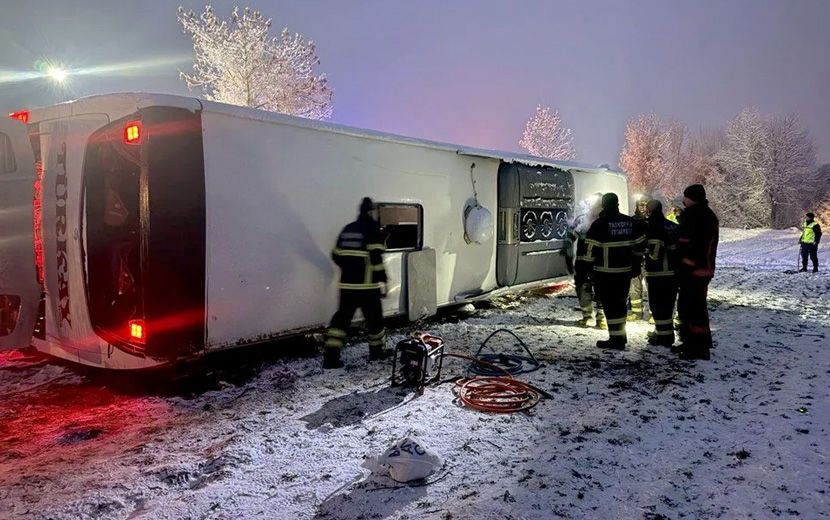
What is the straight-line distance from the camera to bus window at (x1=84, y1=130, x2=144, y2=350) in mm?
4367

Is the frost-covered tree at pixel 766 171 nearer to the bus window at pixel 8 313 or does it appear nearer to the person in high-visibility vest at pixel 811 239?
the person in high-visibility vest at pixel 811 239

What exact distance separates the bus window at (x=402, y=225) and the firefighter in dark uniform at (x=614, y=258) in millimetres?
2221

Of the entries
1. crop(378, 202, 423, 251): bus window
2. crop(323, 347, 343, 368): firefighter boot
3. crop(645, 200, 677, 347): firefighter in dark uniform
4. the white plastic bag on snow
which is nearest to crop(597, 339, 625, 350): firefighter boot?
crop(645, 200, 677, 347): firefighter in dark uniform

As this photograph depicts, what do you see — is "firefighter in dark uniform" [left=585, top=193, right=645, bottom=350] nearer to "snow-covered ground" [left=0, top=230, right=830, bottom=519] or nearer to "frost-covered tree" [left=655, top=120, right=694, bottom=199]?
"snow-covered ground" [left=0, top=230, right=830, bottom=519]

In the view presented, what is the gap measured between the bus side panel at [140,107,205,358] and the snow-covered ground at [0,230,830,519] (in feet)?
2.17

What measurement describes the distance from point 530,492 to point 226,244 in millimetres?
3283

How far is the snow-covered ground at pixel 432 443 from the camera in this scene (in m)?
2.83

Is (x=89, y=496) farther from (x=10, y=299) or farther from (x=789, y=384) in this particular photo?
(x=789, y=384)

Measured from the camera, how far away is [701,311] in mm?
5875

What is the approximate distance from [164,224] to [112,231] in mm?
737

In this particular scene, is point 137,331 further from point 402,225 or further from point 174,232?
point 402,225

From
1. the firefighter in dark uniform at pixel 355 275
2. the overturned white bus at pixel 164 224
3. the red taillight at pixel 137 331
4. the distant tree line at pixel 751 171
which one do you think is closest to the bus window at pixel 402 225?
the overturned white bus at pixel 164 224

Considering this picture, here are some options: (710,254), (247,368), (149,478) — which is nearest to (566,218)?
(710,254)

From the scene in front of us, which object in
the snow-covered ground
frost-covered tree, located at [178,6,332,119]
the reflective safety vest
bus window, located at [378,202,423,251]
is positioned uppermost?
frost-covered tree, located at [178,6,332,119]
